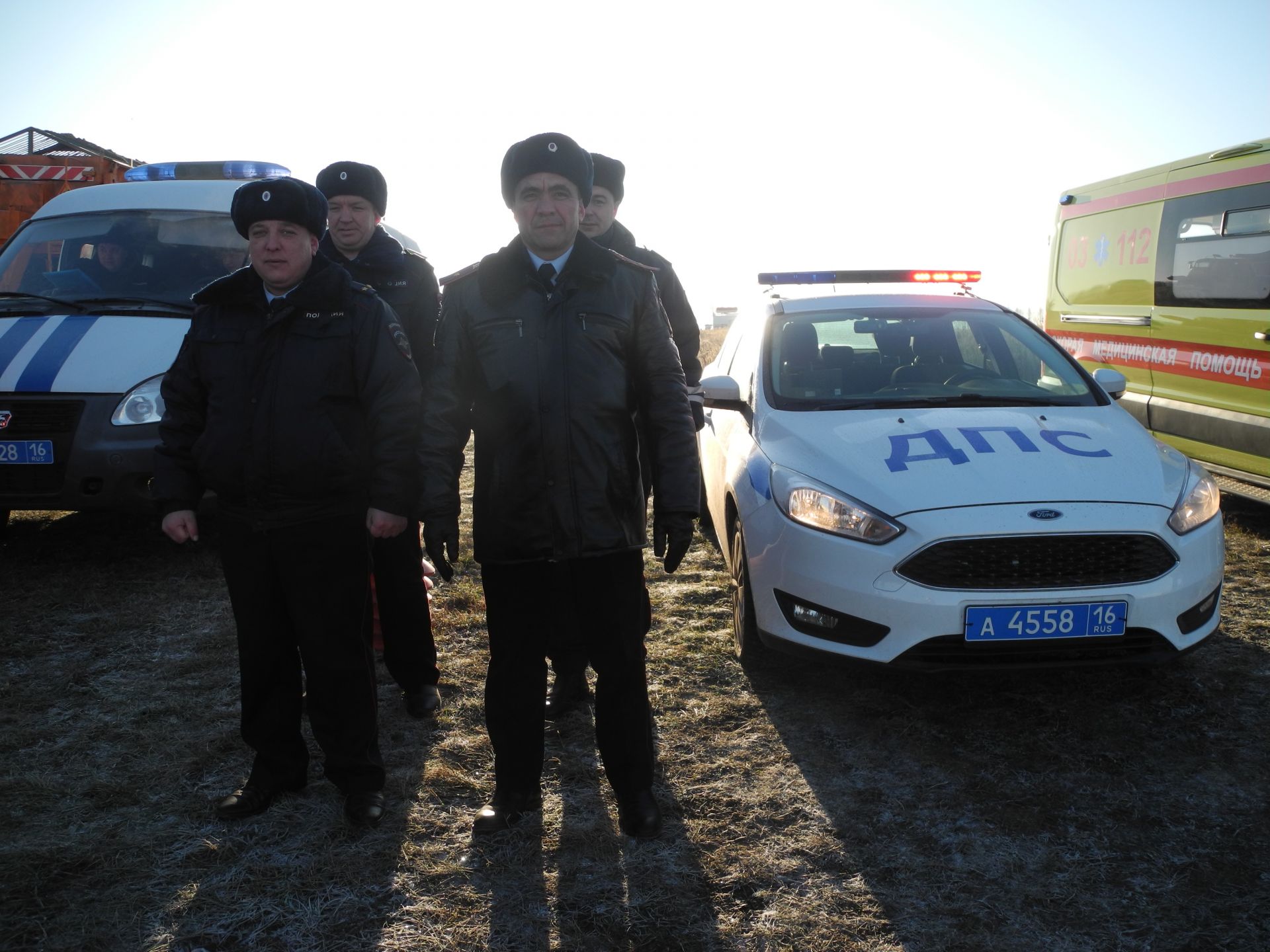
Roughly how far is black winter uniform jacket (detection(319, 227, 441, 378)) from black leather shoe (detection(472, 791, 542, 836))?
4.87 feet

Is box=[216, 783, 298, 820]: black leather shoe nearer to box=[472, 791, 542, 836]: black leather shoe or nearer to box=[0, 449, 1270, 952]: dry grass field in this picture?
box=[0, 449, 1270, 952]: dry grass field

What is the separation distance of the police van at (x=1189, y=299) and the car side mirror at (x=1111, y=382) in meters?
2.02

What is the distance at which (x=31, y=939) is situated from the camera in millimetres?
2338

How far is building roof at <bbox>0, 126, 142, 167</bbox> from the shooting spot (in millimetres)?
11266

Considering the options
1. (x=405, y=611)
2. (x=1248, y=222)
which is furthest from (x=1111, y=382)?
(x=405, y=611)

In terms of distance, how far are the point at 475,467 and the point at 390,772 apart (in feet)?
3.63

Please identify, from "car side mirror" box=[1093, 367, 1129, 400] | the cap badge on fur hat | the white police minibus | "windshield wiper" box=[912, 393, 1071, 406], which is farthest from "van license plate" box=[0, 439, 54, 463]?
"car side mirror" box=[1093, 367, 1129, 400]

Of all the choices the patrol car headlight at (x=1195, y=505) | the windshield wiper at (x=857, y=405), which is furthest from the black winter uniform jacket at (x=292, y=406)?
the patrol car headlight at (x=1195, y=505)

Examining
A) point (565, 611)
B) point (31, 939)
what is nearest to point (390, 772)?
point (565, 611)

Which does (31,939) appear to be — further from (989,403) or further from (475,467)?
(989,403)

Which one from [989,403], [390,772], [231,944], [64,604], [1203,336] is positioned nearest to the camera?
[231,944]

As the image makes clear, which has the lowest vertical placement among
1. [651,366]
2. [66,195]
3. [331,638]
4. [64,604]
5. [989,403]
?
[64,604]

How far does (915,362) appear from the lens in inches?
174

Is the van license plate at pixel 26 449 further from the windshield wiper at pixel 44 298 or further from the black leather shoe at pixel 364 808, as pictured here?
the black leather shoe at pixel 364 808
